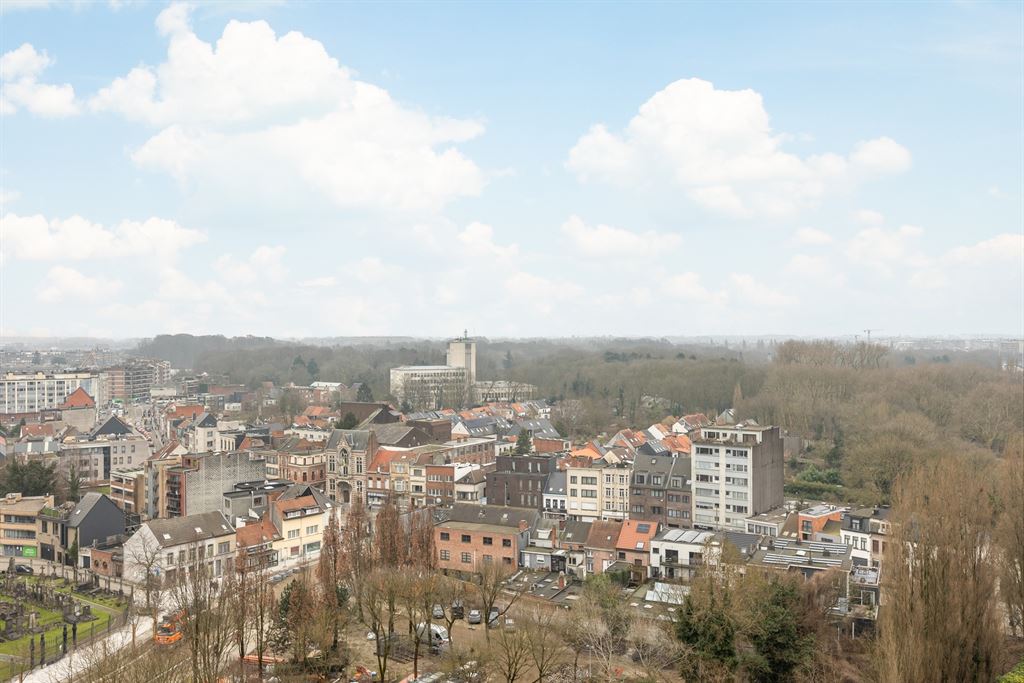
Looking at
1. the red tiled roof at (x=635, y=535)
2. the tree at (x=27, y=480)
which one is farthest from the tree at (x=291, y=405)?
the red tiled roof at (x=635, y=535)

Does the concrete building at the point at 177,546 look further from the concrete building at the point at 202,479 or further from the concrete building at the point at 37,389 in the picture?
the concrete building at the point at 37,389

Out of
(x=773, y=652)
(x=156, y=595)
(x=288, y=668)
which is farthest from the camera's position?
(x=156, y=595)

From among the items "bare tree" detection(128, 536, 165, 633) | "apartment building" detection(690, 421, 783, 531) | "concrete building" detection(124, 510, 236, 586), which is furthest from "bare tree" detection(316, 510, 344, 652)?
"apartment building" detection(690, 421, 783, 531)

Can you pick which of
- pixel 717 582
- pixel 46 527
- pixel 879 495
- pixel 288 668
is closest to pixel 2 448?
pixel 46 527

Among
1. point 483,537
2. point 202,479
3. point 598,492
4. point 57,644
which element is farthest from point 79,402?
point 598,492

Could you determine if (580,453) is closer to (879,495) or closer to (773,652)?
(879,495)
